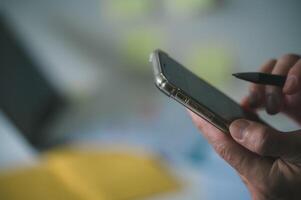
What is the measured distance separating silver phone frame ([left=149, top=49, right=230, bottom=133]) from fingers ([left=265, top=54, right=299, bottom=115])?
0.18m

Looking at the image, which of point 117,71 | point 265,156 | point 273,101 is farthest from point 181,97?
point 117,71

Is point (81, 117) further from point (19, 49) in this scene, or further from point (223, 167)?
point (223, 167)

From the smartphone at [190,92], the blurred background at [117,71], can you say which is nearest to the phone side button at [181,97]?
the smartphone at [190,92]

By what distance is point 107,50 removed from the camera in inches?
36.9

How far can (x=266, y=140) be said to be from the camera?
36 centimetres

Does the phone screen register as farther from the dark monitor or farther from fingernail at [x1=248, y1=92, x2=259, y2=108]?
the dark monitor

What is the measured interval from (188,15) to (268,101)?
398 millimetres

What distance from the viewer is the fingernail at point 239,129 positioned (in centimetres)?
38

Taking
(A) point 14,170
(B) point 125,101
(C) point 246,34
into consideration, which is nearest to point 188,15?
(C) point 246,34

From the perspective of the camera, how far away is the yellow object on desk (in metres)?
0.65

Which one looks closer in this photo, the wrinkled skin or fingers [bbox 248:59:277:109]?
the wrinkled skin

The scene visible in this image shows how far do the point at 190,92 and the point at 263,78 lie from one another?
0.47 ft

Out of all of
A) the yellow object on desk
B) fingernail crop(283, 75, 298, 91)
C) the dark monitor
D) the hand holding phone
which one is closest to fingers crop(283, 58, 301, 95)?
fingernail crop(283, 75, 298, 91)

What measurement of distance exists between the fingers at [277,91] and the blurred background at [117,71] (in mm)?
227
